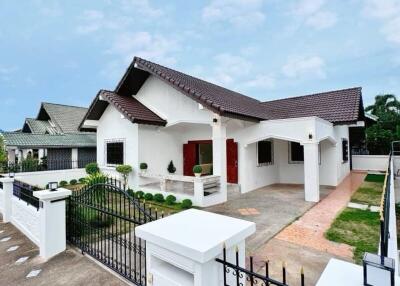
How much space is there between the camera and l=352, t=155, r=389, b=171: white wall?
18.6 metres

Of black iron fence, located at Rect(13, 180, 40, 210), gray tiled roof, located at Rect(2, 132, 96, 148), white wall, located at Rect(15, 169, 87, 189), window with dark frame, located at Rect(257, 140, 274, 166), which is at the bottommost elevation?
white wall, located at Rect(15, 169, 87, 189)

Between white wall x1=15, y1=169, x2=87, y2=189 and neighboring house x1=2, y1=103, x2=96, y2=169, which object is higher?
neighboring house x1=2, y1=103, x2=96, y2=169

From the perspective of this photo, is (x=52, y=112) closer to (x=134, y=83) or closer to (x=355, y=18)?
(x=134, y=83)

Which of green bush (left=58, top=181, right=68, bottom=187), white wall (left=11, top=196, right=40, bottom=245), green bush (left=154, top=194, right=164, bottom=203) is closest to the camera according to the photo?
white wall (left=11, top=196, right=40, bottom=245)

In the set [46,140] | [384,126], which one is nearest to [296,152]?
[384,126]

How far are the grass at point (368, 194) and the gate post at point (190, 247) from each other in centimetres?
879

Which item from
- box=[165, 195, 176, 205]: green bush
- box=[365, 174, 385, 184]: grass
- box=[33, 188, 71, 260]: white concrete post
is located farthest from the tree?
box=[33, 188, 71, 260]: white concrete post

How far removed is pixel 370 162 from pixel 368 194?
10803 millimetres

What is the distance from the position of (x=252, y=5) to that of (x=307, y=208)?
34.8ft

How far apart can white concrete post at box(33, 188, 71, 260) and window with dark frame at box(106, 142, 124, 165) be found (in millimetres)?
7276

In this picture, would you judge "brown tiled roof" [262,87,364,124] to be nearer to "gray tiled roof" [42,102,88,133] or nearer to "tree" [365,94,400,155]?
"tree" [365,94,400,155]

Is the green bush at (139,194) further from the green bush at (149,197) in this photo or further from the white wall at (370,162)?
the white wall at (370,162)

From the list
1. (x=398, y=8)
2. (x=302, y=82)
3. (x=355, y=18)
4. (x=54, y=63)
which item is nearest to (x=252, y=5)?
(x=355, y=18)

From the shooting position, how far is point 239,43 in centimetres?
2012
